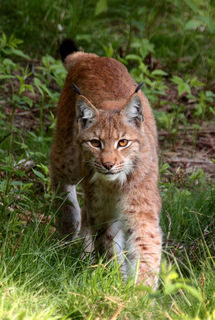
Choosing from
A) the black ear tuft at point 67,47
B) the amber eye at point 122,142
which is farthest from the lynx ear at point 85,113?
the black ear tuft at point 67,47

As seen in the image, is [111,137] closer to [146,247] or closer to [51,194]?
[146,247]

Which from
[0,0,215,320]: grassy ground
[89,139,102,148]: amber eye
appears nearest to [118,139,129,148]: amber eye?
[89,139,102,148]: amber eye

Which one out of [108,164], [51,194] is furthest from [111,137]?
[51,194]

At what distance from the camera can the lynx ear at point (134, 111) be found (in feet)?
15.0

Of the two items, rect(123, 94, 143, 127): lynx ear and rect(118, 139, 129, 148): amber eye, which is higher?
rect(123, 94, 143, 127): lynx ear

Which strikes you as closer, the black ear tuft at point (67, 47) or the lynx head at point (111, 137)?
the lynx head at point (111, 137)

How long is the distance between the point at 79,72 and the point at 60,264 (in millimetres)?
A: 2082

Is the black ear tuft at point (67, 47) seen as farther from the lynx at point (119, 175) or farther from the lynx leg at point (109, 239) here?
the lynx leg at point (109, 239)

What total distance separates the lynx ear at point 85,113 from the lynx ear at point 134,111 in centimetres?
24

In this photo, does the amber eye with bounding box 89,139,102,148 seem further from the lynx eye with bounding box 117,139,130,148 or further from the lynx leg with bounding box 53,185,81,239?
the lynx leg with bounding box 53,185,81,239

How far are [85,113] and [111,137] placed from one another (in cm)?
33

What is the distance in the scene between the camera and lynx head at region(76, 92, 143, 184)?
4.44m

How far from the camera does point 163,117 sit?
7.16 m

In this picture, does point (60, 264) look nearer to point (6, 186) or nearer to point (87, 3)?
point (6, 186)
